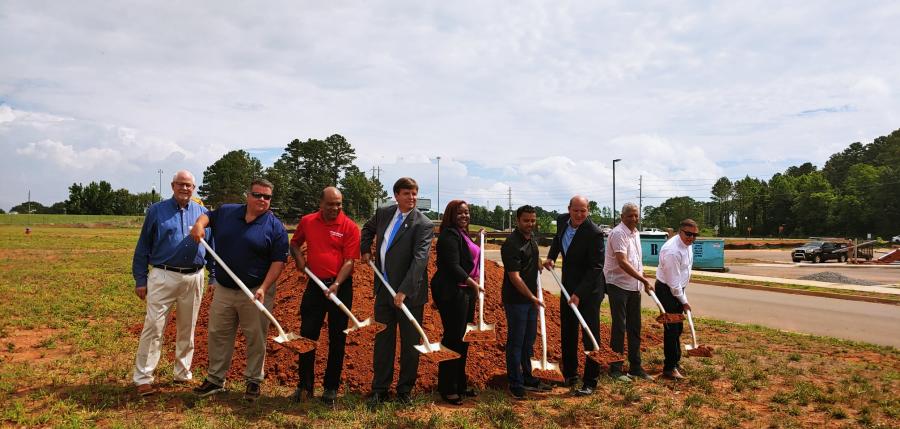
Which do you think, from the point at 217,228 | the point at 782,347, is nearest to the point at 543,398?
the point at 217,228

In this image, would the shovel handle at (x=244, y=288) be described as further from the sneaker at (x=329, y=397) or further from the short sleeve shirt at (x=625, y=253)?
the short sleeve shirt at (x=625, y=253)

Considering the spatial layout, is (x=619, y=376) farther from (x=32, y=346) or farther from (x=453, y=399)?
(x=32, y=346)

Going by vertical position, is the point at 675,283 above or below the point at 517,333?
above

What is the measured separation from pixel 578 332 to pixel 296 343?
261 cm

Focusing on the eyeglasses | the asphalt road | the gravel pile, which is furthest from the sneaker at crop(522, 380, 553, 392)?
the gravel pile

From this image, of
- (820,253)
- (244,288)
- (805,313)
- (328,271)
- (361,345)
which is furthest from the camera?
(820,253)

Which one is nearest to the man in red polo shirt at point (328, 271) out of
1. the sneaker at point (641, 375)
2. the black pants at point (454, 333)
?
the black pants at point (454, 333)

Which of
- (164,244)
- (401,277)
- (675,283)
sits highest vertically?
(164,244)

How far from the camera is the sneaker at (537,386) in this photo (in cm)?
515

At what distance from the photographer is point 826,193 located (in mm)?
78000

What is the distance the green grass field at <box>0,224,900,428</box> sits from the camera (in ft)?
13.8

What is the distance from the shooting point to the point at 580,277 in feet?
16.6

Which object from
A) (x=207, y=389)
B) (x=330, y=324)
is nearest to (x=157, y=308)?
(x=207, y=389)

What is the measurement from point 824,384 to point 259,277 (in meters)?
5.56
